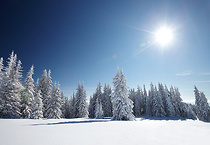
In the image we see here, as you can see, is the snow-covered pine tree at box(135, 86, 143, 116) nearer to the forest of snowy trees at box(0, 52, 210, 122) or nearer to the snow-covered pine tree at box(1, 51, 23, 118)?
the forest of snowy trees at box(0, 52, 210, 122)

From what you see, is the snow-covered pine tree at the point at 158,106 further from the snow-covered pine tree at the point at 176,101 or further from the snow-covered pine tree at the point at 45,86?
the snow-covered pine tree at the point at 45,86

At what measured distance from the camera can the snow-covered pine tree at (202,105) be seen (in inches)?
1338

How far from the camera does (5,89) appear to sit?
19531 mm

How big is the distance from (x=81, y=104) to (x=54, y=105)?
34.9 ft

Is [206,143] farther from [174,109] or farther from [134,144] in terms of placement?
[174,109]

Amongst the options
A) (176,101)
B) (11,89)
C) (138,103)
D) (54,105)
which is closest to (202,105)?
(176,101)

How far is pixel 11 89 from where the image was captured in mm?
20234

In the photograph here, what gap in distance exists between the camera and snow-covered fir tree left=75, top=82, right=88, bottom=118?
34375 mm

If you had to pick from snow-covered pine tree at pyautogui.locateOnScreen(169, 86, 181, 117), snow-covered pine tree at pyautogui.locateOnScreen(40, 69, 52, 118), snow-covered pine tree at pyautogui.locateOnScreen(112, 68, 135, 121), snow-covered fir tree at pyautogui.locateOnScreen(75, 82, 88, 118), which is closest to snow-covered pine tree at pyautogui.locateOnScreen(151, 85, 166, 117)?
snow-covered pine tree at pyautogui.locateOnScreen(169, 86, 181, 117)

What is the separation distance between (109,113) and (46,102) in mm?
25974

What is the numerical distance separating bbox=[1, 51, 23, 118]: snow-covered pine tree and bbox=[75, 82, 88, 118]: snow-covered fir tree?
1806 cm

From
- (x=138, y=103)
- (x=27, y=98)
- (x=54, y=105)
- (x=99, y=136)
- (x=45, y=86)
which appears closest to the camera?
(x=99, y=136)

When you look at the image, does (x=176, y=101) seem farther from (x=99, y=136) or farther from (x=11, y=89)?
(x=11, y=89)

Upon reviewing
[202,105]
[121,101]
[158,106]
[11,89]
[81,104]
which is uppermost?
[11,89]
